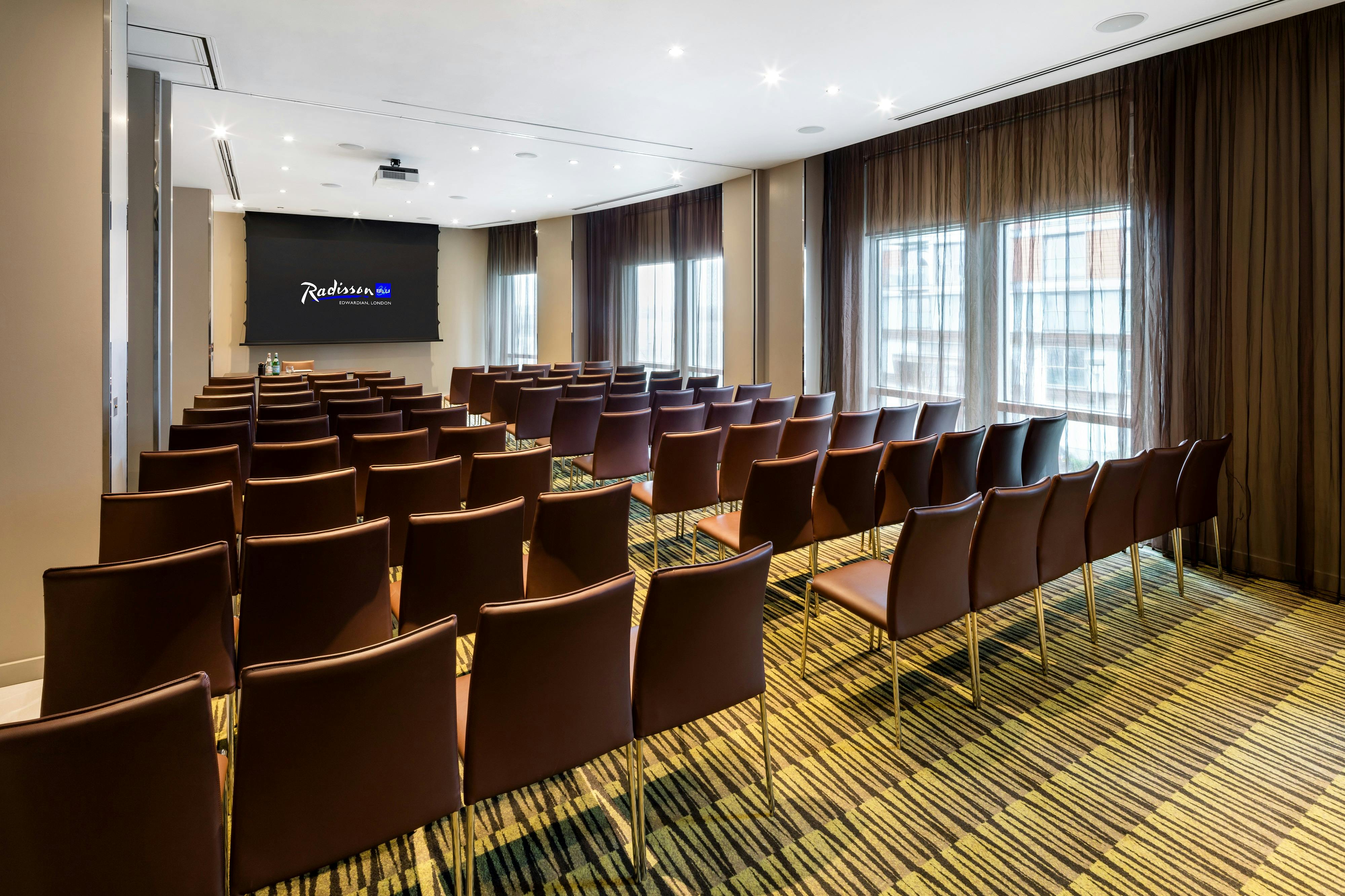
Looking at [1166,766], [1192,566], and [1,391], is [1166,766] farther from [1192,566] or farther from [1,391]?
[1,391]

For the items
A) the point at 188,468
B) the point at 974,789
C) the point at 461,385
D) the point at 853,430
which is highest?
the point at 461,385

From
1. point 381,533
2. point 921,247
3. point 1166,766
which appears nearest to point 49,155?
point 381,533

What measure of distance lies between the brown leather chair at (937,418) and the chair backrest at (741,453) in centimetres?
130

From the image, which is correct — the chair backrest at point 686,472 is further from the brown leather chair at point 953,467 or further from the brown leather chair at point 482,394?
the brown leather chair at point 482,394

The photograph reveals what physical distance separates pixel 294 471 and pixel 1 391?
1.27m

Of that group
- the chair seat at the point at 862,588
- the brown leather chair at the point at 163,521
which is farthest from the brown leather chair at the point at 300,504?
the chair seat at the point at 862,588

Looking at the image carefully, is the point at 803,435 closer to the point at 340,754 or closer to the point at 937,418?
the point at 937,418

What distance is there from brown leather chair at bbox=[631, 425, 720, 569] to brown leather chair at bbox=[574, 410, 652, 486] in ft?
2.46

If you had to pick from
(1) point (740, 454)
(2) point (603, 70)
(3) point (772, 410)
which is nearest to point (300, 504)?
(1) point (740, 454)

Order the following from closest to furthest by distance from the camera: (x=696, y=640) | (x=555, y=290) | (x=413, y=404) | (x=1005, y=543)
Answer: (x=696, y=640), (x=1005, y=543), (x=413, y=404), (x=555, y=290)

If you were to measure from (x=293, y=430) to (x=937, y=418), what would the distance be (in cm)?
451

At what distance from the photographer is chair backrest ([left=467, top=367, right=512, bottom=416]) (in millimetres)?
8352

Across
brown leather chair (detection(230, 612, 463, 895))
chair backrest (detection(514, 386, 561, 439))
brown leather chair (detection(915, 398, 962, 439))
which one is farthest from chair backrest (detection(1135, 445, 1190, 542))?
chair backrest (detection(514, 386, 561, 439))

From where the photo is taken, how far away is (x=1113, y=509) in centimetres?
362
